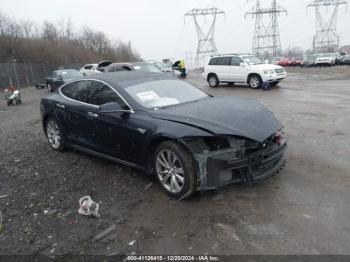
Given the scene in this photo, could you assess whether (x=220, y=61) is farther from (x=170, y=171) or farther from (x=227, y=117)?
(x=170, y=171)

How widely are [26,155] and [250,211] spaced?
15.8ft

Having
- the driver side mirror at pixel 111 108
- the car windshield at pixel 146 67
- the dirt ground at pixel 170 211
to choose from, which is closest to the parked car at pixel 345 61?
the car windshield at pixel 146 67

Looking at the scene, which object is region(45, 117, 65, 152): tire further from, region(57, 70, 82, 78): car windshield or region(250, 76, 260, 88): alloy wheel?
region(57, 70, 82, 78): car windshield

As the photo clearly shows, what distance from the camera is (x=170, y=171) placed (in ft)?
14.0

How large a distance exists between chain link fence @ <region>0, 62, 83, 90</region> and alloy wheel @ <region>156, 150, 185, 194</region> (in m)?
30.3

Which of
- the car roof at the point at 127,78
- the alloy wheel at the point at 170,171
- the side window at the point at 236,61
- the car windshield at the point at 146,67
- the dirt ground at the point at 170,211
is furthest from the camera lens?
the car windshield at the point at 146,67

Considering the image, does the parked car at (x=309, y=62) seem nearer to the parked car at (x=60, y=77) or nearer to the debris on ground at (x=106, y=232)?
the parked car at (x=60, y=77)

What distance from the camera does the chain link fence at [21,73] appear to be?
31.1 meters

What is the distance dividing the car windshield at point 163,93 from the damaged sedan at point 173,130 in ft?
0.05

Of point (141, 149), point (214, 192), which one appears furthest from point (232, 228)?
point (141, 149)

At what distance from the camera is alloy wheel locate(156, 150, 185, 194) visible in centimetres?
415

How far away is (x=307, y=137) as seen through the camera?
6777mm

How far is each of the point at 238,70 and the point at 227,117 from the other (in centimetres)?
1411

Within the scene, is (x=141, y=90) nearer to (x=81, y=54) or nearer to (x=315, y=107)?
(x=315, y=107)
